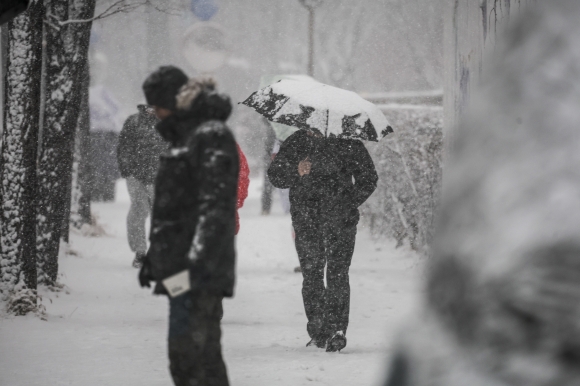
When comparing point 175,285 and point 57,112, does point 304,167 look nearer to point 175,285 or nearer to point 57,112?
point 175,285

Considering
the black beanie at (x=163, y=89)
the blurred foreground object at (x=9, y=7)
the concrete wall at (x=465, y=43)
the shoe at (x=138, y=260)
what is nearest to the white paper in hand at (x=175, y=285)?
the black beanie at (x=163, y=89)

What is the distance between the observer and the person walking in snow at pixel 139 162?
9.68 m

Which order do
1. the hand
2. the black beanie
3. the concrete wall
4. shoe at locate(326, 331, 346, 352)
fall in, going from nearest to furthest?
the black beanie
shoe at locate(326, 331, 346, 352)
the hand
the concrete wall

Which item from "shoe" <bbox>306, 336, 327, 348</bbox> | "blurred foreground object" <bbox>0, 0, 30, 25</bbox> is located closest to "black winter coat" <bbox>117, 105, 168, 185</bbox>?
"shoe" <bbox>306, 336, 327, 348</bbox>

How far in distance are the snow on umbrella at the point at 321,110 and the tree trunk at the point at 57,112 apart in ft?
8.05

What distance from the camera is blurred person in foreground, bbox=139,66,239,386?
347 cm

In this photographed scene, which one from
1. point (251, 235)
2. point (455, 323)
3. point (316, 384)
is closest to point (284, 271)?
point (251, 235)

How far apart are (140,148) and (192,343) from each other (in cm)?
652

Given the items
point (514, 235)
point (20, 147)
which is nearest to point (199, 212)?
point (514, 235)

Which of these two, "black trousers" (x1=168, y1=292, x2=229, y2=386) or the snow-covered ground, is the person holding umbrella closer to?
the snow-covered ground

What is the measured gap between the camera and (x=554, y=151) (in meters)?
1.49

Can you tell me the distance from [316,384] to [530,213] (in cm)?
385

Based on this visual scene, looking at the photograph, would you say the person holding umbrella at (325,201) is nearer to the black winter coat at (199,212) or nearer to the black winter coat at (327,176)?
the black winter coat at (327,176)

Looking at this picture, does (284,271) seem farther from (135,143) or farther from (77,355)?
(77,355)
